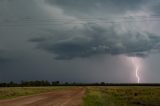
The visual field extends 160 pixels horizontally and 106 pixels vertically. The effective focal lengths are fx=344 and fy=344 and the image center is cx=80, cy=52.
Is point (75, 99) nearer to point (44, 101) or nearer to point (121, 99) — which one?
point (44, 101)

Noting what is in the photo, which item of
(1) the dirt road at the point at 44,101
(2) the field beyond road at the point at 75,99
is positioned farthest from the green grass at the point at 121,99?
(1) the dirt road at the point at 44,101

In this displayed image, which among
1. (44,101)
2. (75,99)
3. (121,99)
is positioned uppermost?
(121,99)

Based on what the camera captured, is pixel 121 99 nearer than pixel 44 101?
No

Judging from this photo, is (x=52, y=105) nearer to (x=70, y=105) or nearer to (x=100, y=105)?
(x=70, y=105)

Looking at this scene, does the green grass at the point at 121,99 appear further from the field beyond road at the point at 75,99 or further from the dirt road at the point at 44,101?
the dirt road at the point at 44,101

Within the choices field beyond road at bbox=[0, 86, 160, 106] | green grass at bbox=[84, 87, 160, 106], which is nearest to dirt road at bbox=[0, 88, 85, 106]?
field beyond road at bbox=[0, 86, 160, 106]

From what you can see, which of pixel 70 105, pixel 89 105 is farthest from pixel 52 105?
pixel 89 105

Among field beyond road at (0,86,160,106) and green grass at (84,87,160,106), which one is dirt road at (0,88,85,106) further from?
green grass at (84,87,160,106)

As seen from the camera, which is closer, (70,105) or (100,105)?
(70,105)

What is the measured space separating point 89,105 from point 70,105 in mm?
2571

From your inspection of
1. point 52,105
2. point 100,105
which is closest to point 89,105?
point 100,105

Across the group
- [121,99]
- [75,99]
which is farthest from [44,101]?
[121,99]

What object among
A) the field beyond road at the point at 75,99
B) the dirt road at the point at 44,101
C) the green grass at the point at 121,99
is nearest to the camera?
the dirt road at the point at 44,101

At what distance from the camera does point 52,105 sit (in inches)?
1244
